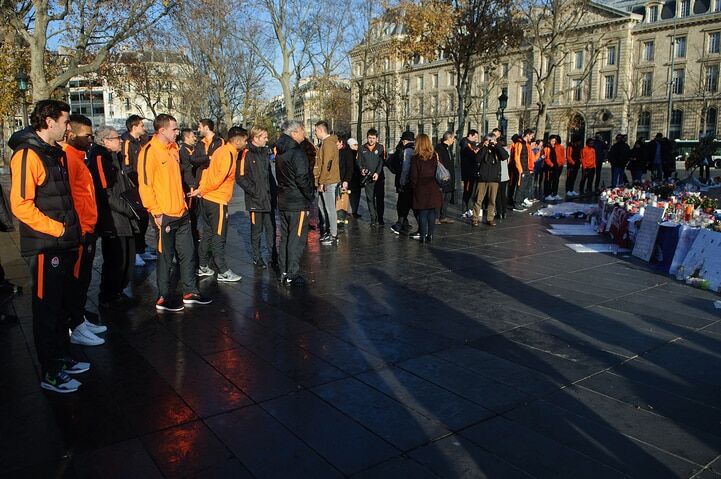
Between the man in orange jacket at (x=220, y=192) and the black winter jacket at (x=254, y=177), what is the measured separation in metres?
0.18

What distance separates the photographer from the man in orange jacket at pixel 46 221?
3625 millimetres

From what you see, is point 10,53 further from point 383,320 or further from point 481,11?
point 383,320

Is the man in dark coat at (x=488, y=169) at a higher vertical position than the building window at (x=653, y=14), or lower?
lower

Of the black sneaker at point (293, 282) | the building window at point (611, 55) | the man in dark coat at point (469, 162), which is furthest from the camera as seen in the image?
the building window at point (611, 55)

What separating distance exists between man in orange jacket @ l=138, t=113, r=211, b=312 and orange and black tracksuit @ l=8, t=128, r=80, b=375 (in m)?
1.29

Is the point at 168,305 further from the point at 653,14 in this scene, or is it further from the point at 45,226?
the point at 653,14

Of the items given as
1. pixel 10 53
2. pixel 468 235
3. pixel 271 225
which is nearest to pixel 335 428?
pixel 271 225

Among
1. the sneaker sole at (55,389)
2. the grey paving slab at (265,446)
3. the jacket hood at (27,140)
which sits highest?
the jacket hood at (27,140)

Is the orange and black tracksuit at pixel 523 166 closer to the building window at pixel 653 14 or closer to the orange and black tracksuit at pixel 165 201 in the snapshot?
Answer: the orange and black tracksuit at pixel 165 201

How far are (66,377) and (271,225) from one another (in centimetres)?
389

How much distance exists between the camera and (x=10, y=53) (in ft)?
80.2

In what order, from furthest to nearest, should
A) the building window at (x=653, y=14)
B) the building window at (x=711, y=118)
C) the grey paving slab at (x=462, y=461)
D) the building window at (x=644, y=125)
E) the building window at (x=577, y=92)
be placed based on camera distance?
1. the building window at (x=577, y=92)
2. the building window at (x=653, y=14)
3. the building window at (x=644, y=125)
4. the building window at (x=711, y=118)
5. the grey paving slab at (x=462, y=461)

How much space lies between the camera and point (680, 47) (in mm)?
58188

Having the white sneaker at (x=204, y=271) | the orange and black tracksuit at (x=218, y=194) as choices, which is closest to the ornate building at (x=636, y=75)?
the white sneaker at (x=204, y=271)
